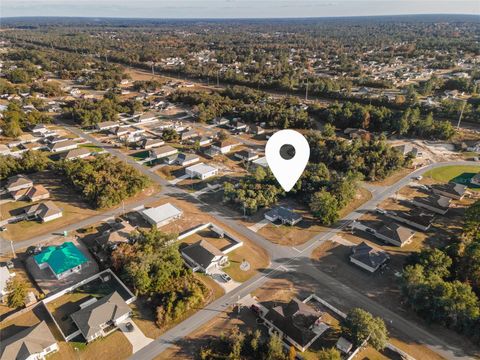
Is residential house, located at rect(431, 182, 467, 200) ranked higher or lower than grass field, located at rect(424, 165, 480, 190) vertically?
higher

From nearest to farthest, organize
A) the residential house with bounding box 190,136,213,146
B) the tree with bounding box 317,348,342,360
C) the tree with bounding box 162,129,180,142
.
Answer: the tree with bounding box 317,348,342,360 < the residential house with bounding box 190,136,213,146 < the tree with bounding box 162,129,180,142

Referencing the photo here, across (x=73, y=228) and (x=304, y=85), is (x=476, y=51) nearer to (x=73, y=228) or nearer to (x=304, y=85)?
(x=304, y=85)

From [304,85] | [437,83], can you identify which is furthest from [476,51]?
[304,85]

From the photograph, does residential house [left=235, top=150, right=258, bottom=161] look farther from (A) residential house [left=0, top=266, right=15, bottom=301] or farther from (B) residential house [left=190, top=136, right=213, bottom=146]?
(A) residential house [left=0, top=266, right=15, bottom=301]

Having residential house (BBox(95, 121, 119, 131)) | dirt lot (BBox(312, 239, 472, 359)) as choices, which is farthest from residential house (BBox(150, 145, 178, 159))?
dirt lot (BBox(312, 239, 472, 359))

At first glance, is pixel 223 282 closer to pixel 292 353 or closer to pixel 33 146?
pixel 292 353

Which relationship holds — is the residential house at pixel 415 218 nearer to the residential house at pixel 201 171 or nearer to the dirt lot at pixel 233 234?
the dirt lot at pixel 233 234

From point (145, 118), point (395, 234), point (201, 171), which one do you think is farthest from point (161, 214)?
point (145, 118)
